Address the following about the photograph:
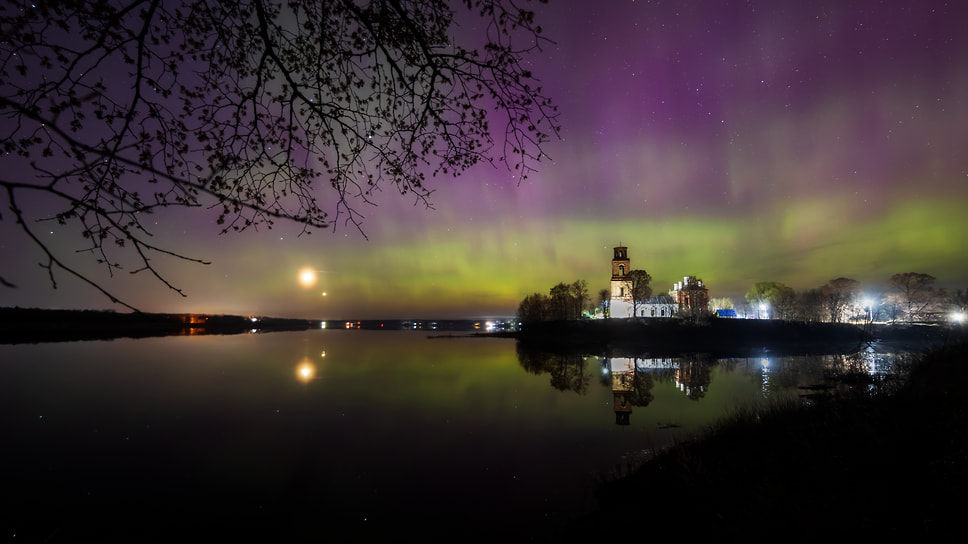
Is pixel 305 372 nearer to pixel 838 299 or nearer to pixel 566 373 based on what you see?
pixel 566 373

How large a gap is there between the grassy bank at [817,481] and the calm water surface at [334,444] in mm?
2541

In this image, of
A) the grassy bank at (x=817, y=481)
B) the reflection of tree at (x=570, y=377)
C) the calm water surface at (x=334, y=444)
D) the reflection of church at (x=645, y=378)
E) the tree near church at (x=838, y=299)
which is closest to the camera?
the grassy bank at (x=817, y=481)

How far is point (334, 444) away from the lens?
20.2m

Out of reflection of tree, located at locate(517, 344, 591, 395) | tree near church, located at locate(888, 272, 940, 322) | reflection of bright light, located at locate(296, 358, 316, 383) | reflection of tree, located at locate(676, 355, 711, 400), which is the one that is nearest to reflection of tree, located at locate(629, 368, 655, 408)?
reflection of tree, located at locate(676, 355, 711, 400)

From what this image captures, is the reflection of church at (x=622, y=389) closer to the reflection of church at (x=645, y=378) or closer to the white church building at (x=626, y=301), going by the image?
the reflection of church at (x=645, y=378)

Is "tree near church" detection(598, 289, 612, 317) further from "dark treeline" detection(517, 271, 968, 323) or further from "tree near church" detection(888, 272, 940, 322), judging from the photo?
"tree near church" detection(888, 272, 940, 322)

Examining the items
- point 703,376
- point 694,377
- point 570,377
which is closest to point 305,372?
point 570,377

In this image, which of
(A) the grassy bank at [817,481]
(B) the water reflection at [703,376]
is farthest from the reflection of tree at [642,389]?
(A) the grassy bank at [817,481]

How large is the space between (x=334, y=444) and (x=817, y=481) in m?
18.9

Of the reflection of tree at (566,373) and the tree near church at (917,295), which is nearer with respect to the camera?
the reflection of tree at (566,373)

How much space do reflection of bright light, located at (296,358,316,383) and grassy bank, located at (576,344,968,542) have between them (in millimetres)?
39401

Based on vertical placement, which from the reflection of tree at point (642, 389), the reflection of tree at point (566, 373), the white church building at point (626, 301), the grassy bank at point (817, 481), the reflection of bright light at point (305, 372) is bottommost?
the reflection of bright light at point (305, 372)

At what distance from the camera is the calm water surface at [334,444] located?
12.9 metres

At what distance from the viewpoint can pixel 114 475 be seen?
1581cm
